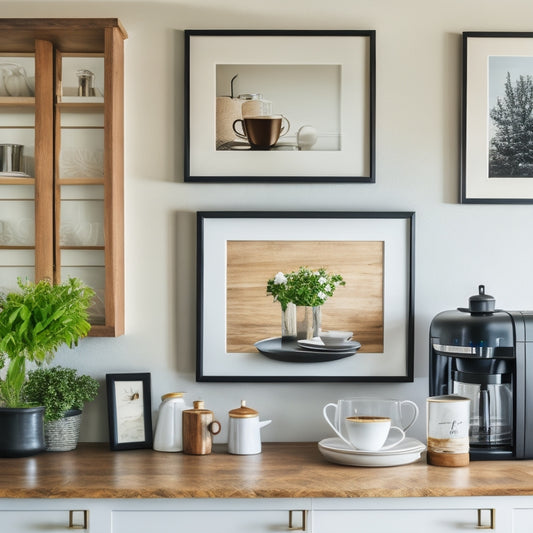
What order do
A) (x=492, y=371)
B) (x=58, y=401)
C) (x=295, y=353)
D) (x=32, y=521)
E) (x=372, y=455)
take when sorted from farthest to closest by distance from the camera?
(x=295, y=353) → (x=58, y=401) → (x=492, y=371) → (x=372, y=455) → (x=32, y=521)

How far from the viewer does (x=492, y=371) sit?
2273mm

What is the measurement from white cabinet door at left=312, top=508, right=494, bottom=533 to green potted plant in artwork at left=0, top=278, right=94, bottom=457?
870 mm

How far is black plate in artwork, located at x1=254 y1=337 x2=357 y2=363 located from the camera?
250 centimetres

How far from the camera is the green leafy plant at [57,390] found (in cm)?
237

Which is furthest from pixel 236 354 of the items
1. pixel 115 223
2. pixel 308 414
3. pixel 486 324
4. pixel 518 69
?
pixel 518 69

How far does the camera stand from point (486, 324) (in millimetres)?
2242

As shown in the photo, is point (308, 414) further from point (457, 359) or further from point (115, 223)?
point (115, 223)

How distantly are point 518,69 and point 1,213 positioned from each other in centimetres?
172

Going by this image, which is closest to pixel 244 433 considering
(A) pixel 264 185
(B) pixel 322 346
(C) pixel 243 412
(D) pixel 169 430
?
(C) pixel 243 412

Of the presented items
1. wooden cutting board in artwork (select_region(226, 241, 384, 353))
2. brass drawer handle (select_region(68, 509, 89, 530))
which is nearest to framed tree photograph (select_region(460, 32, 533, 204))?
wooden cutting board in artwork (select_region(226, 241, 384, 353))

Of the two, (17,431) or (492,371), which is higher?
(492,371)

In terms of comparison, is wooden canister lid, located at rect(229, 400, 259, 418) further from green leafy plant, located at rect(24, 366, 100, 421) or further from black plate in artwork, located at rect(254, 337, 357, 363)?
green leafy plant, located at rect(24, 366, 100, 421)

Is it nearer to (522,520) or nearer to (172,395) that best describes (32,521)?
(172,395)

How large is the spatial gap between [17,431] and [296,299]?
932mm
